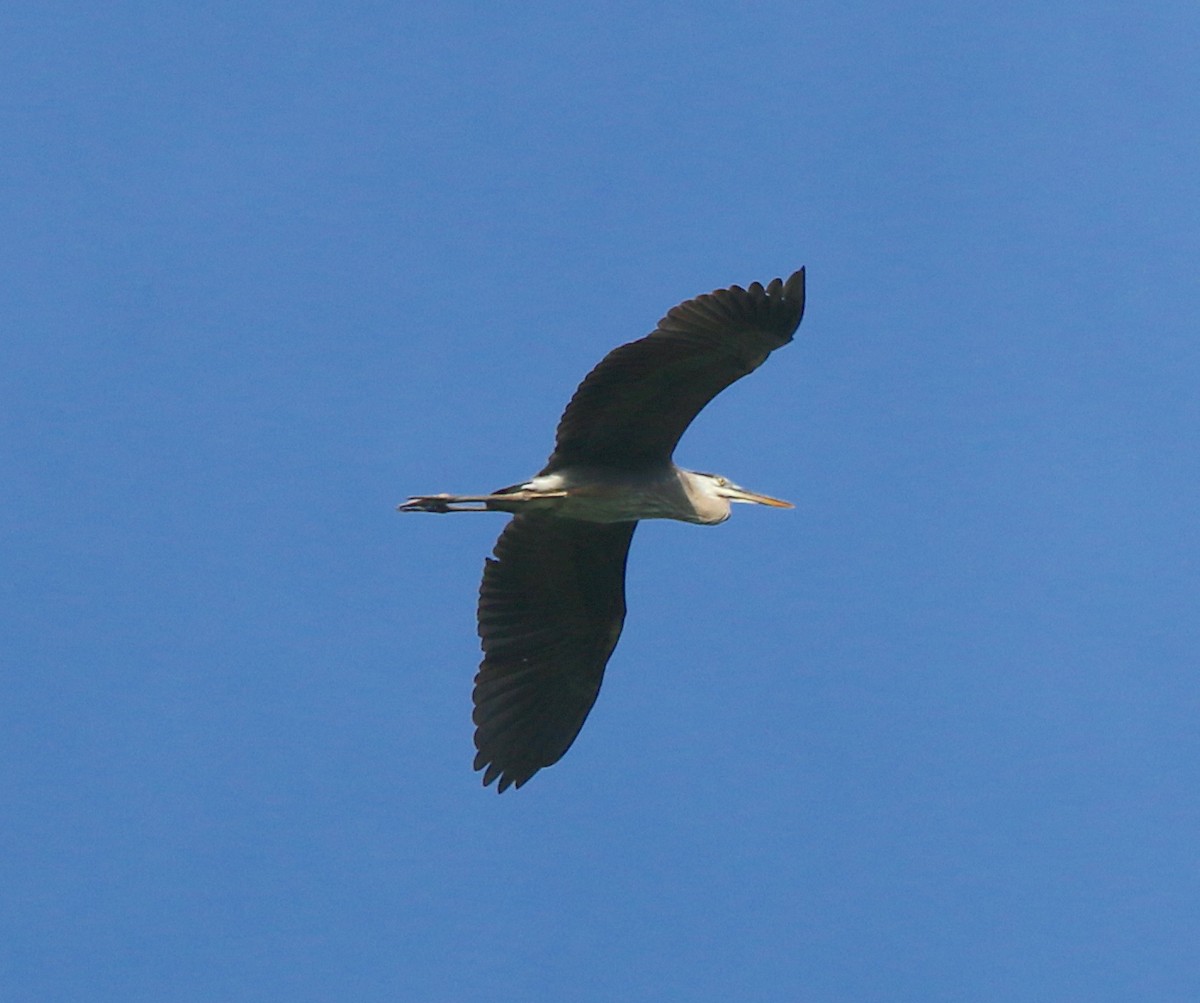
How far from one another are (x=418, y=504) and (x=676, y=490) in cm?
164

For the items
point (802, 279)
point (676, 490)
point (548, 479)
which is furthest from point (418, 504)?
point (802, 279)

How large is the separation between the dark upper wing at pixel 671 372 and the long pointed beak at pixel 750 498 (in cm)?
63

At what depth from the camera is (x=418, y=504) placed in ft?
39.4

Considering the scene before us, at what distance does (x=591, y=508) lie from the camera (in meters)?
12.0

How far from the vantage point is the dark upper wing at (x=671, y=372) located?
1108 cm

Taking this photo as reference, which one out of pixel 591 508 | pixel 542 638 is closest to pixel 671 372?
pixel 591 508

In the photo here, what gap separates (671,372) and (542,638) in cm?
232

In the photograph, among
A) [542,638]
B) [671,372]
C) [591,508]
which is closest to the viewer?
[671,372]

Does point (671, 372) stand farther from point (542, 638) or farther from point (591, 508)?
point (542, 638)

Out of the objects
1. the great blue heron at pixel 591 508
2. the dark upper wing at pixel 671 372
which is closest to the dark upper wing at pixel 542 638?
the great blue heron at pixel 591 508

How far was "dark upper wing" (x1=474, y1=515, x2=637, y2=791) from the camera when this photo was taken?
12.6 metres

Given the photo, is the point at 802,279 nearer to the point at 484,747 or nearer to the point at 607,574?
the point at 607,574

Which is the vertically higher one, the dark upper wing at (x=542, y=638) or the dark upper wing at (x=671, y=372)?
the dark upper wing at (x=671, y=372)

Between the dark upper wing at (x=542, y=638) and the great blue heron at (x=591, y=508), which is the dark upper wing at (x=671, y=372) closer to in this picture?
the great blue heron at (x=591, y=508)
